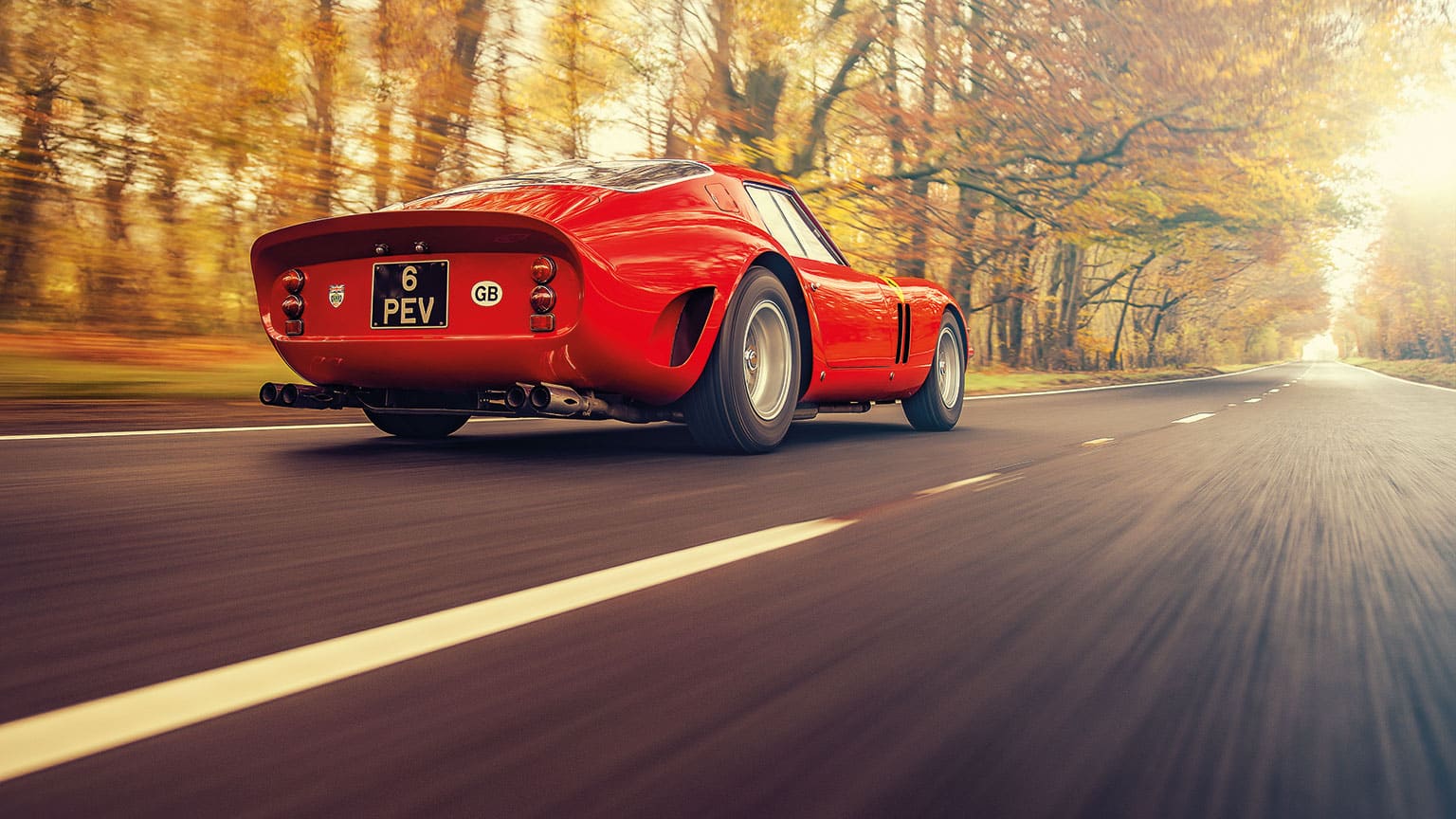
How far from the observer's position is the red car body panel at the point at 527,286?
191 inches

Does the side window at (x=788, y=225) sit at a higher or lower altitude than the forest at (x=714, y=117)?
lower

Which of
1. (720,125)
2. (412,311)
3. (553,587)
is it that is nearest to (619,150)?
(720,125)

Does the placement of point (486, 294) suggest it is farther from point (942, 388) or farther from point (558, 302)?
point (942, 388)

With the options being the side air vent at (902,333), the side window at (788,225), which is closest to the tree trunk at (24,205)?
the side window at (788,225)

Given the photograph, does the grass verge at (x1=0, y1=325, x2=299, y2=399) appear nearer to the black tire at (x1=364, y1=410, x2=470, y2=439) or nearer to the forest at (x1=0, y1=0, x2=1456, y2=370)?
→ the forest at (x1=0, y1=0, x2=1456, y2=370)

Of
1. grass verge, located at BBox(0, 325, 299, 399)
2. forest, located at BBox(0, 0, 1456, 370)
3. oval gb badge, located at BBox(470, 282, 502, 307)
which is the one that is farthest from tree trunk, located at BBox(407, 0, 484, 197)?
oval gb badge, located at BBox(470, 282, 502, 307)

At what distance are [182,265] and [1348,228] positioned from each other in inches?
1238

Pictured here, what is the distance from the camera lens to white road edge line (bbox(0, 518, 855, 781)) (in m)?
1.57

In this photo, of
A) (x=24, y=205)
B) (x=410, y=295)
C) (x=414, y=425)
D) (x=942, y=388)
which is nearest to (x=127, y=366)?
(x=24, y=205)

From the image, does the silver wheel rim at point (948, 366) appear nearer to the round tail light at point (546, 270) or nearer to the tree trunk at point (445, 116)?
the round tail light at point (546, 270)

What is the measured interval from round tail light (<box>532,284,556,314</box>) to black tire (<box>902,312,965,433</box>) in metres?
4.27

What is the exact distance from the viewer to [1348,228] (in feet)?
108

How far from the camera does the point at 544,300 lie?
4.85m

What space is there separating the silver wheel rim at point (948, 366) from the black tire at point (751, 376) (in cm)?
259
